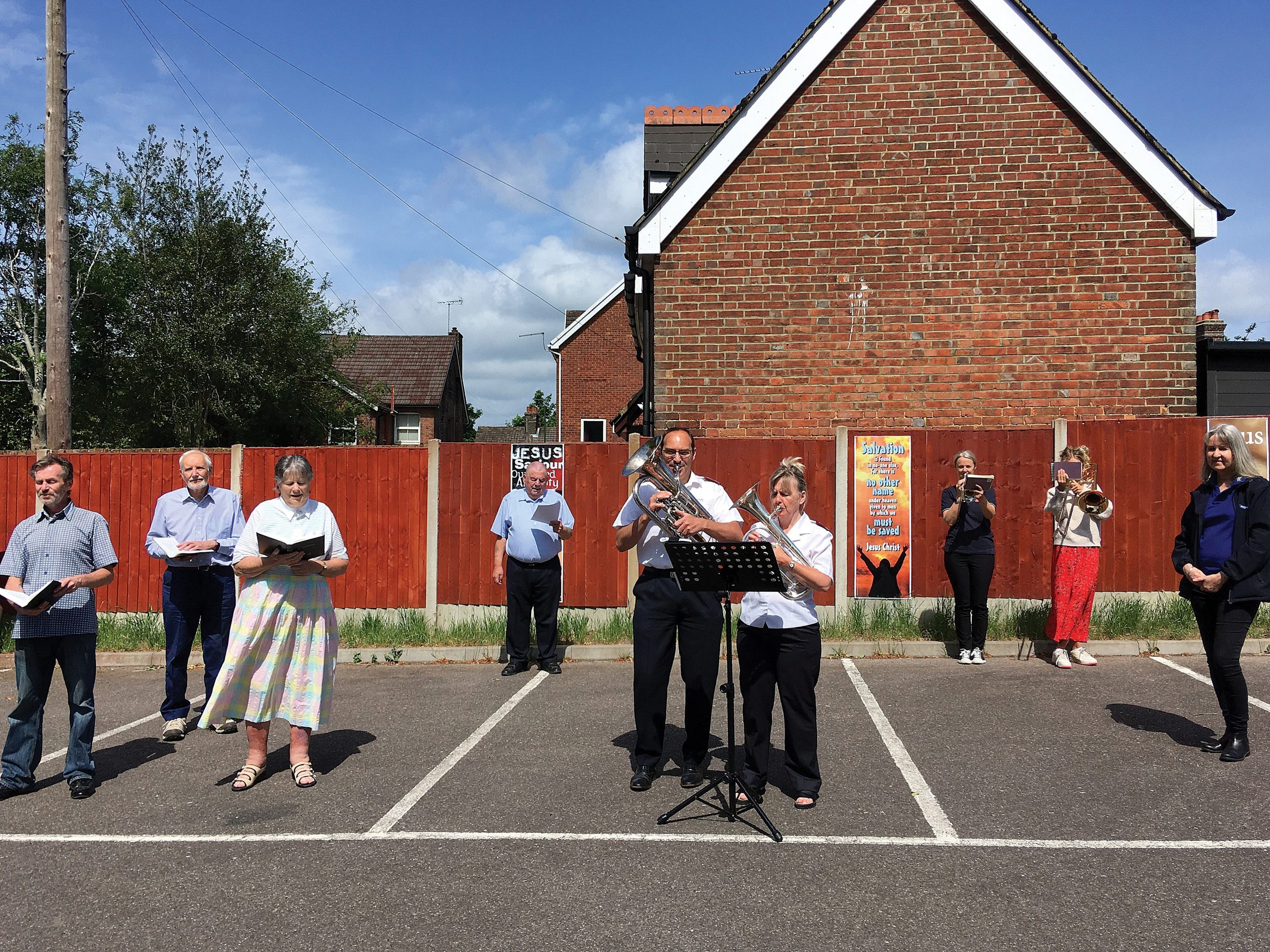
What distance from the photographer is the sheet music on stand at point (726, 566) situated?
4.56 meters

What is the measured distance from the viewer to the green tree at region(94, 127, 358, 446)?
989 inches

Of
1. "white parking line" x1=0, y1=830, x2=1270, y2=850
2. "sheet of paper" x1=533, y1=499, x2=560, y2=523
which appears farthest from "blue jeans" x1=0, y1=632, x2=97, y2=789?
"sheet of paper" x1=533, y1=499, x2=560, y2=523

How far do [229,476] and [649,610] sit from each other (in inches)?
313

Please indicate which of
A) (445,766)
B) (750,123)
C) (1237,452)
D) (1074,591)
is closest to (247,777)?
(445,766)

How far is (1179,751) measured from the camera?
6039 millimetres

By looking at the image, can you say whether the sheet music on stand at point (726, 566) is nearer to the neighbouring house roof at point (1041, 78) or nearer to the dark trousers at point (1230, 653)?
the dark trousers at point (1230, 653)

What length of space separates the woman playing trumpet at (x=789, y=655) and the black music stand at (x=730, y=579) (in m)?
0.17

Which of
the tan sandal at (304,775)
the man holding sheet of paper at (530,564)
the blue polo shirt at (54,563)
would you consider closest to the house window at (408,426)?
the man holding sheet of paper at (530,564)

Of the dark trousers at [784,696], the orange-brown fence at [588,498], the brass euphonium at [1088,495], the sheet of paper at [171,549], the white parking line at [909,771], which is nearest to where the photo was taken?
the white parking line at [909,771]

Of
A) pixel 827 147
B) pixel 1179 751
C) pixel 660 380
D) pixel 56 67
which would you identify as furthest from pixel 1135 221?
pixel 56 67

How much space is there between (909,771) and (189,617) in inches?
205

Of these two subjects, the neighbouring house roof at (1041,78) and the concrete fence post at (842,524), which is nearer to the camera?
the concrete fence post at (842,524)

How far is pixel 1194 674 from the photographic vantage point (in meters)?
8.26

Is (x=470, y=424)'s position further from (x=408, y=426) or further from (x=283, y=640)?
(x=283, y=640)
